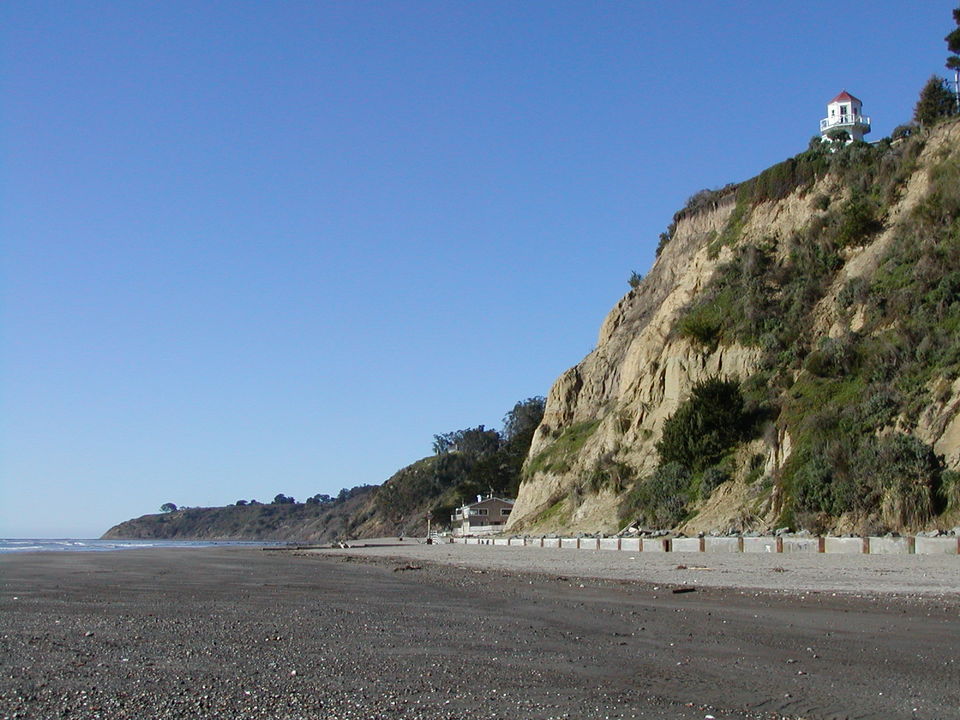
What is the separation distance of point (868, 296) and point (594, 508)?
14.3 metres

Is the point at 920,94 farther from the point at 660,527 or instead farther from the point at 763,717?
the point at 763,717

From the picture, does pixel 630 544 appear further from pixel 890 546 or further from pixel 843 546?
pixel 890 546

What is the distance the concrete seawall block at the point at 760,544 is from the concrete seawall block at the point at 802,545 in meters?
0.32

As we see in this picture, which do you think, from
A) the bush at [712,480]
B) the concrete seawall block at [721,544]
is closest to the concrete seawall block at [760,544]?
the concrete seawall block at [721,544]

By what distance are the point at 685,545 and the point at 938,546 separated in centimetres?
803

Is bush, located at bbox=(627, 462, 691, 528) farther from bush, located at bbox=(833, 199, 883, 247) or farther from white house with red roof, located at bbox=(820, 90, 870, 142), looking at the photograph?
Result: white house with red roof, located at bbox=(820, 90, 870, 142)

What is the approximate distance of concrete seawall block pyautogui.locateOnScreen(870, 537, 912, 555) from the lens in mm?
20047

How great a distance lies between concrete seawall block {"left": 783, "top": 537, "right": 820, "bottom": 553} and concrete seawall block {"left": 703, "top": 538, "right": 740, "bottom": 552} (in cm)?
150

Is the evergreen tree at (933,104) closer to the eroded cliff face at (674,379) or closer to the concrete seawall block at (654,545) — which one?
the eroded cliff face at (674,379)

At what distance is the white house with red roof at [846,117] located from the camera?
5184cm

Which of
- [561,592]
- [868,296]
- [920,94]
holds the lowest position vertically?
[561,592]

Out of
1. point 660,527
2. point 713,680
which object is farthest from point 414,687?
point 660,527

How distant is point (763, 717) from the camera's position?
6117mm

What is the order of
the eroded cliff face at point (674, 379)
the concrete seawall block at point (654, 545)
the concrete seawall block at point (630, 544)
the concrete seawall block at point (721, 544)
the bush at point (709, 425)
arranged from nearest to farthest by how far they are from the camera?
the concrete seawall block at point (721, 544)
the concrete seawall block at point (654, 545)
the concrete seawall block at point (630, 544)
the eroded cliff face at point (674, 379)
the bush at point (709, 425)
